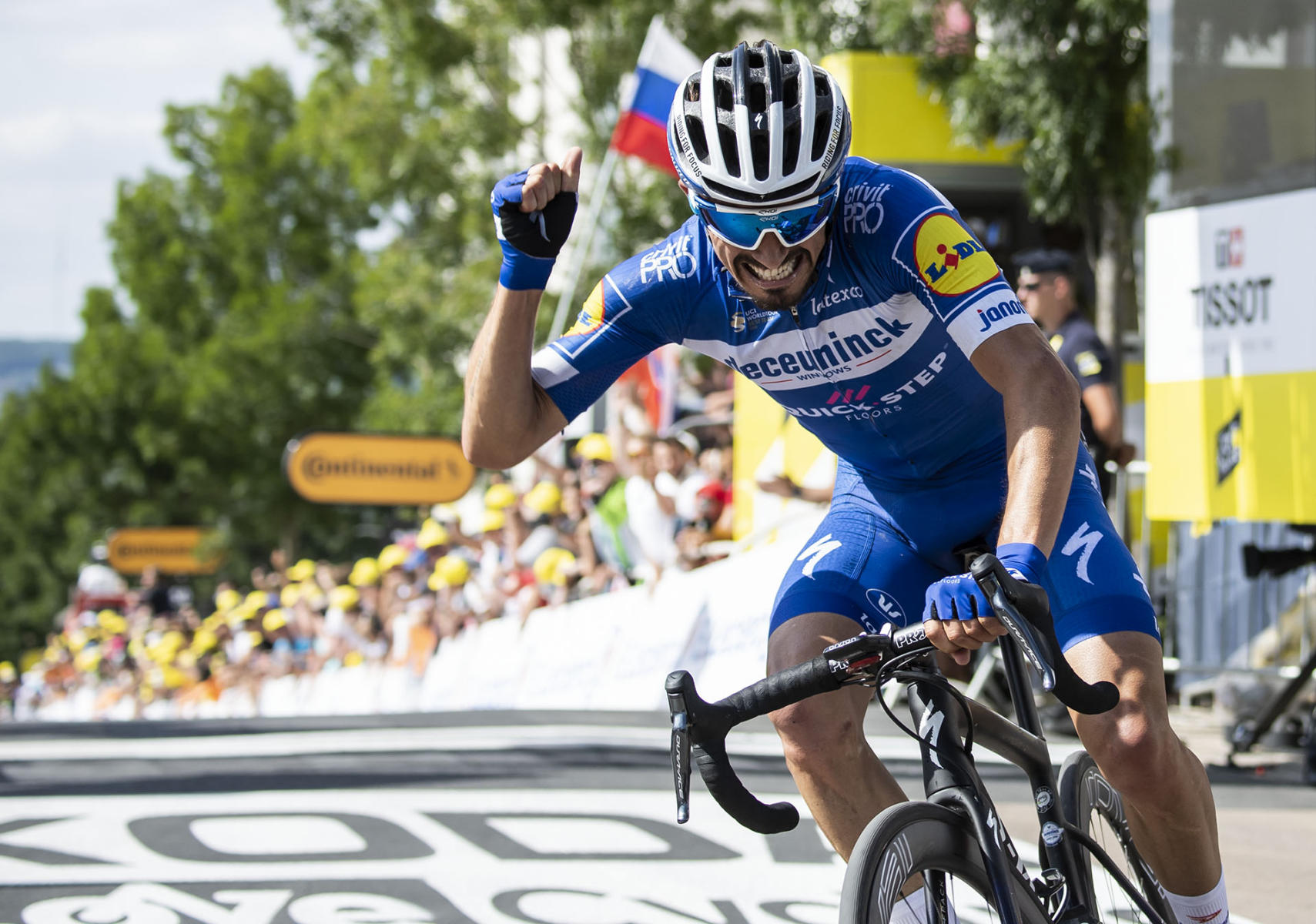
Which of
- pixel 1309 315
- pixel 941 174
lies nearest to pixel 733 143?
pixel 1309 315

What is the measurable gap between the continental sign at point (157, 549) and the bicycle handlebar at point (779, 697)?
4062cm

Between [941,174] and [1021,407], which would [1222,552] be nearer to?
[941,174]

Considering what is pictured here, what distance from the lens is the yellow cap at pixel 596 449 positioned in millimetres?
12219

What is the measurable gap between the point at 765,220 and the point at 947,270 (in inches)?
14.6

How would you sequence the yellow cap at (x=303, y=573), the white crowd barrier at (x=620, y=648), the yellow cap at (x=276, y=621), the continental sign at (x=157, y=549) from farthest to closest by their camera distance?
the continental sign at (x=157, y=549) < the yellow cap at (x=303, y=573) < the yellow cap at (x=276, y=621) < the white crowd barrier at (x=620, y=648)

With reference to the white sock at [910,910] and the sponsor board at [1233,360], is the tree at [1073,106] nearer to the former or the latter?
the sponsor board at [1233,360]

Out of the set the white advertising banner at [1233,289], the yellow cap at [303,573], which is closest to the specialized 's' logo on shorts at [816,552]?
the white advertising banner at [1233,289]

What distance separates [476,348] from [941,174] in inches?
312

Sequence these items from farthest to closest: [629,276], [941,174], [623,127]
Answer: [623,127], [941,174], [629,276]

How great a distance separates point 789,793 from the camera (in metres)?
5.32

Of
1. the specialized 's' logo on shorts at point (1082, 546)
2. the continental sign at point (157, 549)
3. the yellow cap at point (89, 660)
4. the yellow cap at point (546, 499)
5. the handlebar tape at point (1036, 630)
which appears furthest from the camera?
the continental sign at point (157, 549)

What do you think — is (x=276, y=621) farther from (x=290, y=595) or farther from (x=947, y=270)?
(x=947, y=270)

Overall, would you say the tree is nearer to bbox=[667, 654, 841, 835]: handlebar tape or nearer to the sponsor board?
the sponsor board

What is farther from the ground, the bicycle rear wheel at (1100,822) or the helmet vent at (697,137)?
the helmet vent at (697,137)
